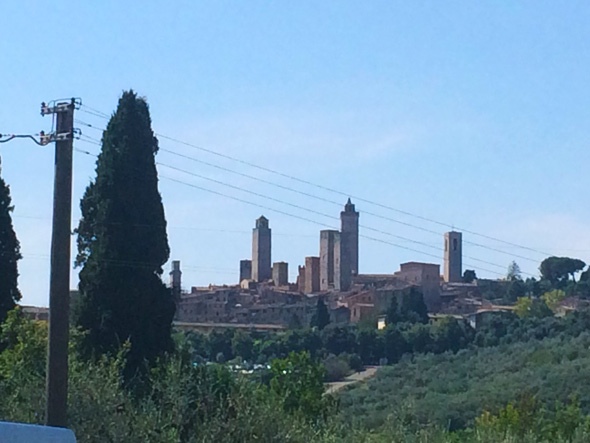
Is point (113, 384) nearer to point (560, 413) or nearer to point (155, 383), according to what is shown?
point (155, 383)

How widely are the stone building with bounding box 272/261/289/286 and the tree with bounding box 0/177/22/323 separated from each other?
282 feet

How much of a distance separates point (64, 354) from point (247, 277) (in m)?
112

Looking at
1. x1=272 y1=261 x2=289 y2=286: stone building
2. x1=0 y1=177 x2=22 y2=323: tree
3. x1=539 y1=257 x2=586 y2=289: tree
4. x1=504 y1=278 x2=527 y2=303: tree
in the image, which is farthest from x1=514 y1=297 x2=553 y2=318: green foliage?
x1=272 y1=261 x2=289 y2=286: stone building

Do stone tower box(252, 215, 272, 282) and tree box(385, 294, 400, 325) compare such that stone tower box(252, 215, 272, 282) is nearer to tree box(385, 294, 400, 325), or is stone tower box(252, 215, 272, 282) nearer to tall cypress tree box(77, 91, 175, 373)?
tree box(385, 294, 400, 325)

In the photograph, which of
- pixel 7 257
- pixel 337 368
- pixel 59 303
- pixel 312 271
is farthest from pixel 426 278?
pixel 59 303

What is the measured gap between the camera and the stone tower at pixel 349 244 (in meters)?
97.9

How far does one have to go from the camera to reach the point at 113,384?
1525 centimetres

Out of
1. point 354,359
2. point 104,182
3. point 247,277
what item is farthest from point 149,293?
point 247,277

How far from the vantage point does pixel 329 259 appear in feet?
332

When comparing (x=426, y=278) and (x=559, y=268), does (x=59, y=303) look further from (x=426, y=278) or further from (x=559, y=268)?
(x=559, y=268)

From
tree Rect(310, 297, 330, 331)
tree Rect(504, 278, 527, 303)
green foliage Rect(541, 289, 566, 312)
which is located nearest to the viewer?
tree Rect(310, 297, 330, 331)

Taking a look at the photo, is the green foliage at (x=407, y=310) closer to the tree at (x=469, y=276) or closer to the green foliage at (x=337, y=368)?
the green foliage at (x=337, y=368)

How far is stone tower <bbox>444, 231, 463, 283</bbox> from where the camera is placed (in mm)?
115125

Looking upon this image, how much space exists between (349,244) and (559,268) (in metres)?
18.1
